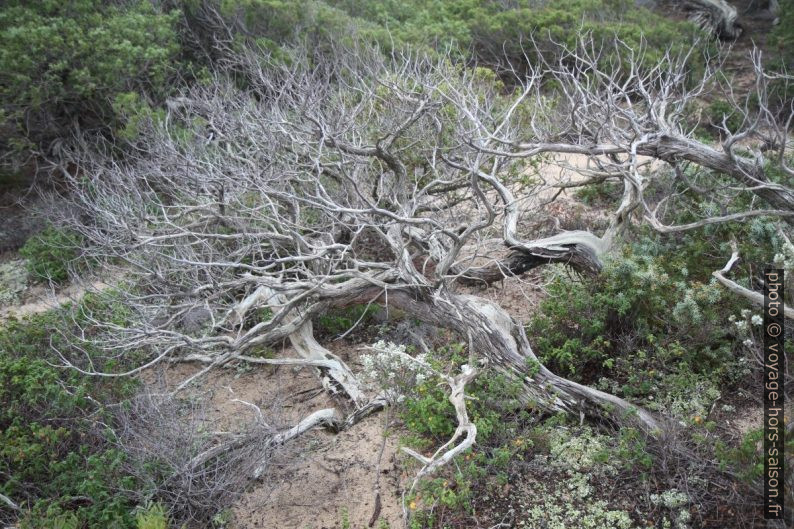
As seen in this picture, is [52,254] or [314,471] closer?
[314,471]

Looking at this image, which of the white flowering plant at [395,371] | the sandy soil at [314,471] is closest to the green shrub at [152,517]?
the sandy soil at [314,471]

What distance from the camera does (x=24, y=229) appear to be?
10.1 m

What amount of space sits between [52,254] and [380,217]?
4.37 m

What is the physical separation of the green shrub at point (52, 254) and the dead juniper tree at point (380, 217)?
733 mm

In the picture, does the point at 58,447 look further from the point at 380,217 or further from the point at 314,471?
the point at 380,217

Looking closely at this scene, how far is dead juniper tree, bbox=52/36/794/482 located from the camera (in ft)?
18.8

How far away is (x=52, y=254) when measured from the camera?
8.79 m

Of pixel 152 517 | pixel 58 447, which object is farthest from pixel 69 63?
pixel 152 517

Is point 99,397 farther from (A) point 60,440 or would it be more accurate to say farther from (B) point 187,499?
(B) point 187,499

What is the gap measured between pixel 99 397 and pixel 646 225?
17.3ft

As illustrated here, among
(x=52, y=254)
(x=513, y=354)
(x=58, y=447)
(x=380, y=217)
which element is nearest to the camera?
(x=58, y=447)

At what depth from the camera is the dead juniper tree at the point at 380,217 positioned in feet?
18.8

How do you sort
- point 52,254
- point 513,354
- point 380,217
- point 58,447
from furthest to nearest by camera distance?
point 52,254, point 380,217, point 513,354, point 58,447

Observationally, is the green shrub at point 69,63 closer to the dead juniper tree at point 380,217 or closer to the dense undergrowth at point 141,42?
the dense undergrowth at point 141,42
